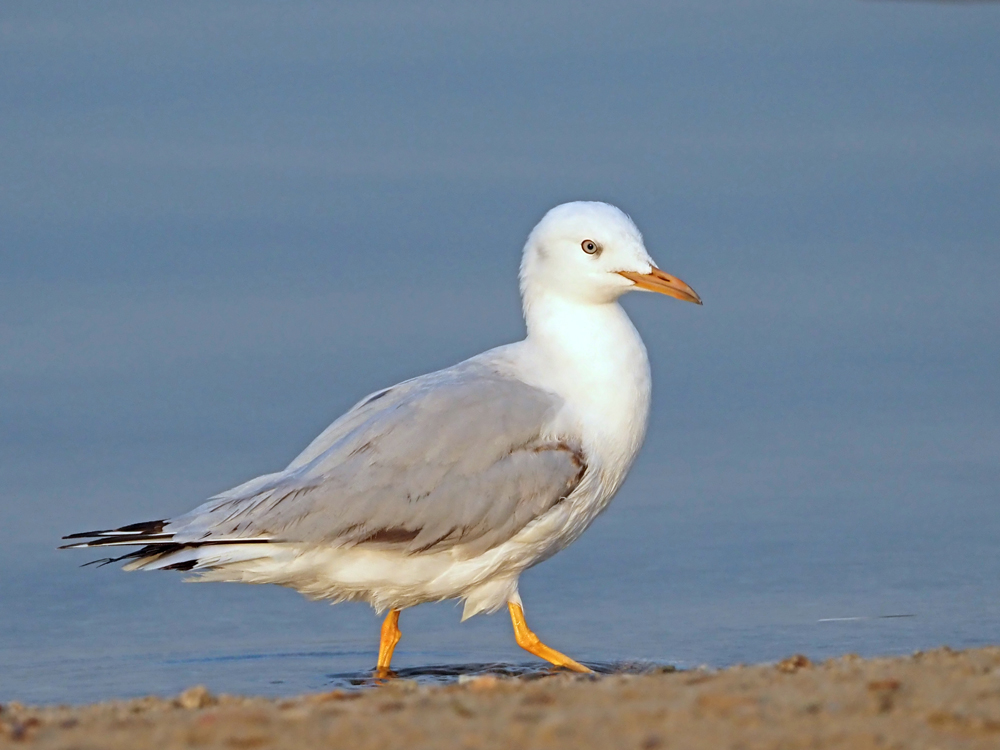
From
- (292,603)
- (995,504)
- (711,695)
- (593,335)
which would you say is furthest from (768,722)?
(995,504)

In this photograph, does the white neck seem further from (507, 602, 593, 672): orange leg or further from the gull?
(507, 602, 593, 672): orange leg

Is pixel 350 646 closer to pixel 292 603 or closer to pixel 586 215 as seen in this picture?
pixel 292 603

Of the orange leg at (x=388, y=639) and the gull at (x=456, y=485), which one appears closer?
the gull at (x=456, y=485)

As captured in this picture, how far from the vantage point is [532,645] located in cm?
798

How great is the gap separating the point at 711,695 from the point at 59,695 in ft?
12.7

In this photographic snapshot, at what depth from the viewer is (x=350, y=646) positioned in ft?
29.1

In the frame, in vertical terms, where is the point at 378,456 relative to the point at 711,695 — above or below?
above

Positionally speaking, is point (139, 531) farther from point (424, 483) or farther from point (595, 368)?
point (595, 368)

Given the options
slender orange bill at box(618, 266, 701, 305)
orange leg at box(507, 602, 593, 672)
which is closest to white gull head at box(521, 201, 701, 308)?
slender orange bill at box(618, 266, 701, 305)

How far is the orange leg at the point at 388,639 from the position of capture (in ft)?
26.5

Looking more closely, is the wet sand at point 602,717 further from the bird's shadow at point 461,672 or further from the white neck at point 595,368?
the white neck at point 595,368

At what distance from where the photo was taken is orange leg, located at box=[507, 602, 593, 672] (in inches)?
313

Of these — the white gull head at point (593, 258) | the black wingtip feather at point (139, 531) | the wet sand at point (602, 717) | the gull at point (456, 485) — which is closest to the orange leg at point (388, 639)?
the gull at point (456, 485)

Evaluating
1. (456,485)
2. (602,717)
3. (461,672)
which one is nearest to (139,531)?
(456,485)
